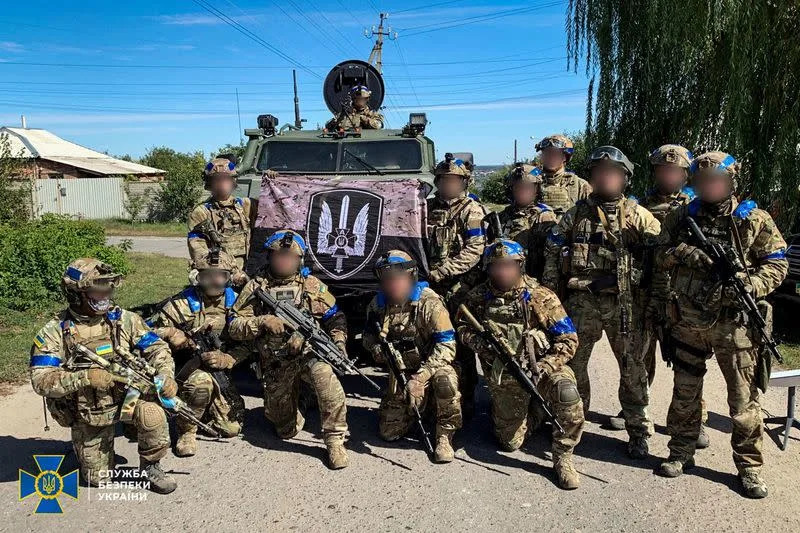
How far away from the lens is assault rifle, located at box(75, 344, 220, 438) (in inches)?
146

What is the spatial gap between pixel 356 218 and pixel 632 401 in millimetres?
2616

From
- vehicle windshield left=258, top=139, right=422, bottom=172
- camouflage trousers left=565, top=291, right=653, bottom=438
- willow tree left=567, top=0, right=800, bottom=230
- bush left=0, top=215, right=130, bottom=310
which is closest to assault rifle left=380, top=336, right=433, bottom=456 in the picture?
camouflage trousers left=565, top=291, right=653, bottom=438

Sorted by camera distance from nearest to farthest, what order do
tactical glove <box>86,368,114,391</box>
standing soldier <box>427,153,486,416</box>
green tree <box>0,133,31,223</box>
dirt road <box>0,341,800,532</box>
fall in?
dirt road <box>0,341,800,532</box>, tactical glove <box>86,368,114,391</box>, standing soldier <box>427,153,486,416</box>, green tree <box>0,133,31,223</box>

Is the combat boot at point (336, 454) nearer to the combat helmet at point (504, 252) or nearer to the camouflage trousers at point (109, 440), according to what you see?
the camouflage trousers at point (109, 440)

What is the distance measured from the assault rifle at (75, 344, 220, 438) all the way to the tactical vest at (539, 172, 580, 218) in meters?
3.46

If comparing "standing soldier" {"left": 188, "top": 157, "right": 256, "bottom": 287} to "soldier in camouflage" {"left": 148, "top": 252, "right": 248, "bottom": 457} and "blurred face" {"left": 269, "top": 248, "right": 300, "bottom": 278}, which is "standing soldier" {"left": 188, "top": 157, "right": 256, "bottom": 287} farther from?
"blurred face" {"left": 269, "top": 248, "right": 300, "bottom": 278}

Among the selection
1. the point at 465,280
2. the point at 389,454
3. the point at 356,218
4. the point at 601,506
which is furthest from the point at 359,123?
the point at 601,506

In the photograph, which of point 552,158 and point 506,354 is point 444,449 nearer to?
point 506,354

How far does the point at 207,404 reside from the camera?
4602 mm

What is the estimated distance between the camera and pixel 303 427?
16.0ft

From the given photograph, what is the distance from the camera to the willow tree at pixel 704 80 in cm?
695

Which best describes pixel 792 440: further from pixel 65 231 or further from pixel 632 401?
pixel 65 231

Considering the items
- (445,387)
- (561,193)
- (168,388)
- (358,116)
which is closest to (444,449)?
(445,387)

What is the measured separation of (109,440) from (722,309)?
3880 mm
